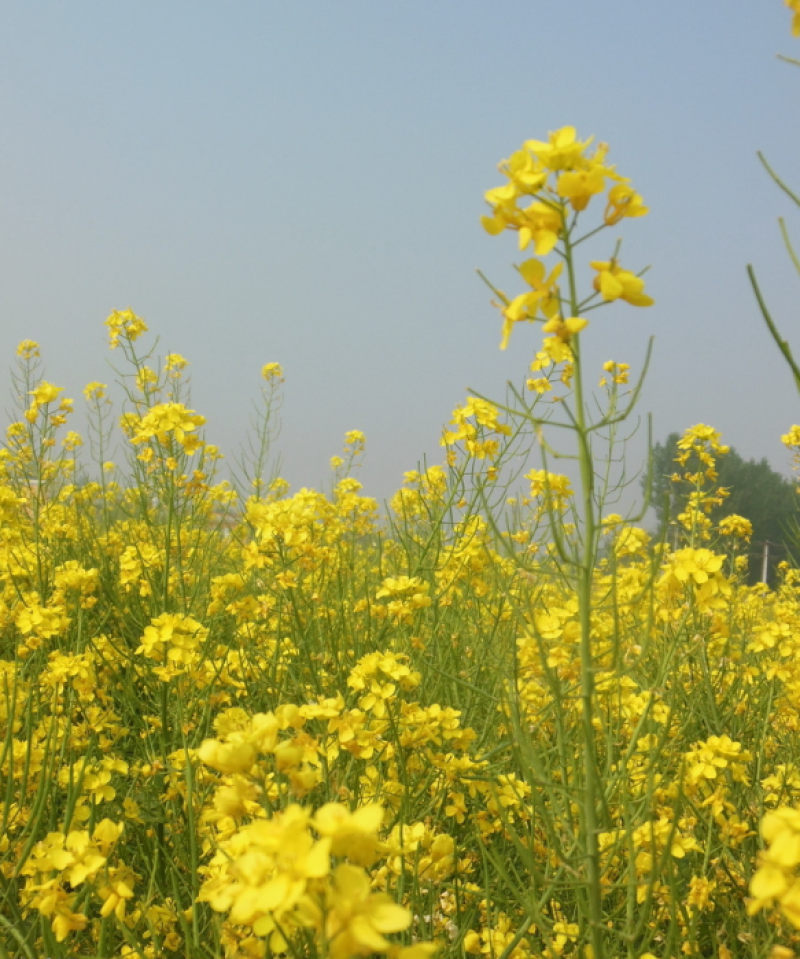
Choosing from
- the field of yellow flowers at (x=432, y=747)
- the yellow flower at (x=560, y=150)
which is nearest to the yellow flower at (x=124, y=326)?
the field of yellow flowers at (x=432, y=747)

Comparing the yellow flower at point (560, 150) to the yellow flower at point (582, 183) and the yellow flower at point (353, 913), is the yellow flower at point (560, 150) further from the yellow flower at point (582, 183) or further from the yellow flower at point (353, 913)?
the yellow flower at point (353, 913)

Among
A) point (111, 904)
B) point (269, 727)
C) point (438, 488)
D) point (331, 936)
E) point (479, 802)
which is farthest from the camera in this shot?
point (438, 488)

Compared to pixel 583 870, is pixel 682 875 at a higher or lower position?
lower

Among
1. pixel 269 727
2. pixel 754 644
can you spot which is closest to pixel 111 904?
pixel 269 727

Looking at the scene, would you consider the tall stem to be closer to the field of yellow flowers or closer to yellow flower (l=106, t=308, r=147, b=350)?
the field of yellow flowers

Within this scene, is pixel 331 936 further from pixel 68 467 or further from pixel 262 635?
pixel 68 467

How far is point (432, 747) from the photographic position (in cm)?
231

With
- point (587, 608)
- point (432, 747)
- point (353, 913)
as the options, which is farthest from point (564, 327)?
point (432, 747)

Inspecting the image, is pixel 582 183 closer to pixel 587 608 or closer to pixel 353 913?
pixel 587 608

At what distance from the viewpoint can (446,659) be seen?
294cm

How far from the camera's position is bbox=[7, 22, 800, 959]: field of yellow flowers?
3.32ft

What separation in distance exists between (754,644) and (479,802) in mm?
1557

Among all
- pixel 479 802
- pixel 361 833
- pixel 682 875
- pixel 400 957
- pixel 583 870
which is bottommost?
pixel 682 875

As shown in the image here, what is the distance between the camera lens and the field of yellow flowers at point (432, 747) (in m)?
1.01
